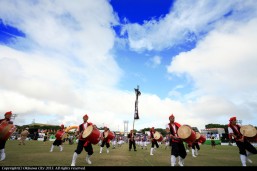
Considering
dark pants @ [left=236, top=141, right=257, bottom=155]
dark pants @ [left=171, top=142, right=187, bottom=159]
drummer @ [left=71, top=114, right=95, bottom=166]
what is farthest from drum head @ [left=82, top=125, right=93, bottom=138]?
dark pants @ [left=236, top=141, right=257, bottom=155]

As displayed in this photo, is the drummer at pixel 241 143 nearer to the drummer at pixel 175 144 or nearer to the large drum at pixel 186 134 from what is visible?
the large drum at pixel 186 134

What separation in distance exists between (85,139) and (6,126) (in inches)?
130

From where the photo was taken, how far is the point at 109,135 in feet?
57.4

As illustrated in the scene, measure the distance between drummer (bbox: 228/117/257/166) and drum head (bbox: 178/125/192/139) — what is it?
2.29m

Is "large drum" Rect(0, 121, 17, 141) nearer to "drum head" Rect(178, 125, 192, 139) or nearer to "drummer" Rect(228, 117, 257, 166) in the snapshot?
"drum head" Rect(178, 125, 192, 139)

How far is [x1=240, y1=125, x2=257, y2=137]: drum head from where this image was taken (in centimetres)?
870

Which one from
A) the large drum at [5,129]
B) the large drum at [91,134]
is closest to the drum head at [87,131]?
the large drum at [91,134]

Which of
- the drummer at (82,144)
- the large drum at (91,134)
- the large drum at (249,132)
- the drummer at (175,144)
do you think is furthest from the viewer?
the large drum at (249,132)

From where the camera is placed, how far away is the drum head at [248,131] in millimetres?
8702

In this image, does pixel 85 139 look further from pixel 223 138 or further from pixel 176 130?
pixel 223 138

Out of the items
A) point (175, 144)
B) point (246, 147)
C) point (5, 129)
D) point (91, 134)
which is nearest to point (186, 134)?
point (175, 144)

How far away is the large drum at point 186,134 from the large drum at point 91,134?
343 cm

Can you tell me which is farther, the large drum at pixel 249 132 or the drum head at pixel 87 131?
the large drum at pixel 249 132

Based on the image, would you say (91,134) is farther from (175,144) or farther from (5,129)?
(5,129)
